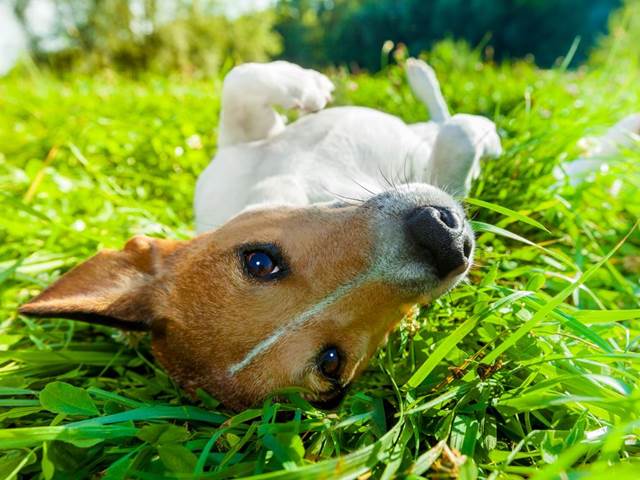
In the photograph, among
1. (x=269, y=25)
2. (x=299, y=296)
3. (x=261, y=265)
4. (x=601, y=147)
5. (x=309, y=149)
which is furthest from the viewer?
(x=269, y=25)

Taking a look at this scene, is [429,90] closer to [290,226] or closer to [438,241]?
[290,226]

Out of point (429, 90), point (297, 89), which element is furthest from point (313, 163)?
point (429, 90)

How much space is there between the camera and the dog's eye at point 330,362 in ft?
5.98

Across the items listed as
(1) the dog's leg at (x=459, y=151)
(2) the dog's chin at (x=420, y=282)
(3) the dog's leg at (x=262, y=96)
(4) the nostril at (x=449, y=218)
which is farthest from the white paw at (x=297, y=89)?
(2) the dog's chin at (x=420, y=282)

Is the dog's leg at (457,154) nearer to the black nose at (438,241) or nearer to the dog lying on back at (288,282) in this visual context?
the dog lying on back at (288,282)

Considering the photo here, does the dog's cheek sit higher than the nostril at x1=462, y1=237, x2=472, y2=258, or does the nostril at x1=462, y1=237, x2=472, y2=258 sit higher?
the nostril at x1=462, y1=237, x2=472, y2=258

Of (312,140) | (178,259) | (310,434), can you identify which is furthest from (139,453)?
(312,140)

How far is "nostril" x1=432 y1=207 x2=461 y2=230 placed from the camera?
5.88 feet

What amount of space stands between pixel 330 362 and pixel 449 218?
2.14ft

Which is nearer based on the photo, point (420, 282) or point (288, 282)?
point (420, 282)

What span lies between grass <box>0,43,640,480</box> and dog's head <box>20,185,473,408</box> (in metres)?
0.12

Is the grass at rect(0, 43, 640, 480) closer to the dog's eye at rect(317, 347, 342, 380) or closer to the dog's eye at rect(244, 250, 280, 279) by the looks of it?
the dog's eye at rect(317, 347, 342, 380)

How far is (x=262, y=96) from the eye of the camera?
2.98m

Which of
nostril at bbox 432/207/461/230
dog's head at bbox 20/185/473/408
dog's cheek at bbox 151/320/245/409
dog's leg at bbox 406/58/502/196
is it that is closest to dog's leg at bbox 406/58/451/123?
dog's leg at bbox 406/58/502/196
